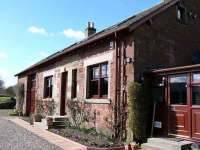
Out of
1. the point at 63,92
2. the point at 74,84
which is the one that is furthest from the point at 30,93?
the point at 74,84

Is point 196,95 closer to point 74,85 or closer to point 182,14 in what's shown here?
point 182,14

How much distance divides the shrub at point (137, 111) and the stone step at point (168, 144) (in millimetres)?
561

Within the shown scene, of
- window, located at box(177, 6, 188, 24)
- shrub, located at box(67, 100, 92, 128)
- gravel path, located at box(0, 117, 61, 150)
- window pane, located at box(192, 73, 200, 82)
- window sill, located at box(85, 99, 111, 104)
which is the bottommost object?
gravel path, located at box(0, 117, 61, 150)

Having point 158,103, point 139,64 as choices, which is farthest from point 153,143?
point 139,64

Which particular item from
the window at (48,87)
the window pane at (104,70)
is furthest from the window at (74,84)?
the window at (48,87)

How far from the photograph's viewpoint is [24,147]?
9625 mm

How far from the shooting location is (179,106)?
32.1 feet

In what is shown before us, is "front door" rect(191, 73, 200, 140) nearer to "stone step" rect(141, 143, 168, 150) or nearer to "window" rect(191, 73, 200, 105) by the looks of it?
"window" rect(191, 73, 200, 105)

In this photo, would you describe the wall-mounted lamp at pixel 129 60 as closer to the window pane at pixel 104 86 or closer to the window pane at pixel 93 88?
the window pane at pixel 104 86

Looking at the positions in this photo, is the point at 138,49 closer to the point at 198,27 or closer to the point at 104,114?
the point at 104,114

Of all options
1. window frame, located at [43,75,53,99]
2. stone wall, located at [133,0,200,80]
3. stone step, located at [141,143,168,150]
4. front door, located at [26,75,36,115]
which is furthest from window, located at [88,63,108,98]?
front door, located at [26,75,36,115]

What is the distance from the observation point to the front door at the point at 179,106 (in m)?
9.51

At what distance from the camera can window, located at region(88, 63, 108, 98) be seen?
41.6ft

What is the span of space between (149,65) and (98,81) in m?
2.85
